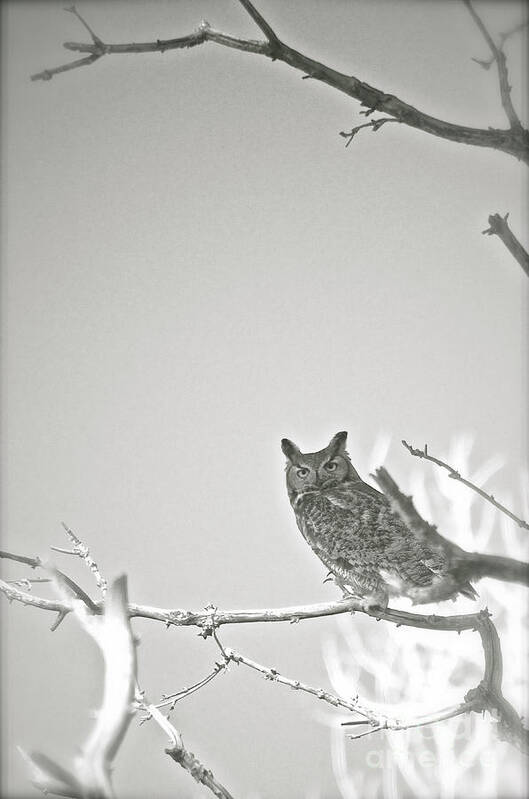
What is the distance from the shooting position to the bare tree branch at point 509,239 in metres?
2.13

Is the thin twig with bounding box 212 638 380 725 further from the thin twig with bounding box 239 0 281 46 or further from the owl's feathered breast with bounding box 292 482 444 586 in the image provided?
the thin twig with bounding box 239 0 281 46

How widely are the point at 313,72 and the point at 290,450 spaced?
4.51 metres

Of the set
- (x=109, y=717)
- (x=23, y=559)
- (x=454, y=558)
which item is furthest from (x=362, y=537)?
(x=109, y=717)

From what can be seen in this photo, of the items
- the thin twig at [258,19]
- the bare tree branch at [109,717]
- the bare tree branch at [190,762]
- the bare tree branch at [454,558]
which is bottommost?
the bare tree branch at [190,762]

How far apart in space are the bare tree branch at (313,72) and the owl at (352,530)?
2.56 metres

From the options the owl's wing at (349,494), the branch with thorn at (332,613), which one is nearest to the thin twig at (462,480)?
the branch with thorn at (332,613)

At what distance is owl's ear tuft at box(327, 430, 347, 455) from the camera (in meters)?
6.46

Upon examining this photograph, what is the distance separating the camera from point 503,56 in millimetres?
2279

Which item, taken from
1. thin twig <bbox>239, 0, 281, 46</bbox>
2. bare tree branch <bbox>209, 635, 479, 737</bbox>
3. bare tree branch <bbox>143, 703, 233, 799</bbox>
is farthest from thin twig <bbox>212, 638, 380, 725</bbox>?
thin twig <bbox>239, 0, 281, 46</bbox>

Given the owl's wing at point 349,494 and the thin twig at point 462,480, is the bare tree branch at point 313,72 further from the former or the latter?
the owl's wing at point 349,494

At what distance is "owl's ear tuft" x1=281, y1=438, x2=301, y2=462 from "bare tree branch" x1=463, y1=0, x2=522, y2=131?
4544mm

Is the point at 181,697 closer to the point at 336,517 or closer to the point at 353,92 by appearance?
the point at 336,517

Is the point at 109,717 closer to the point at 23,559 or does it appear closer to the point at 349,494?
the point at 23,559

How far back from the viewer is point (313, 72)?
2.35 m
